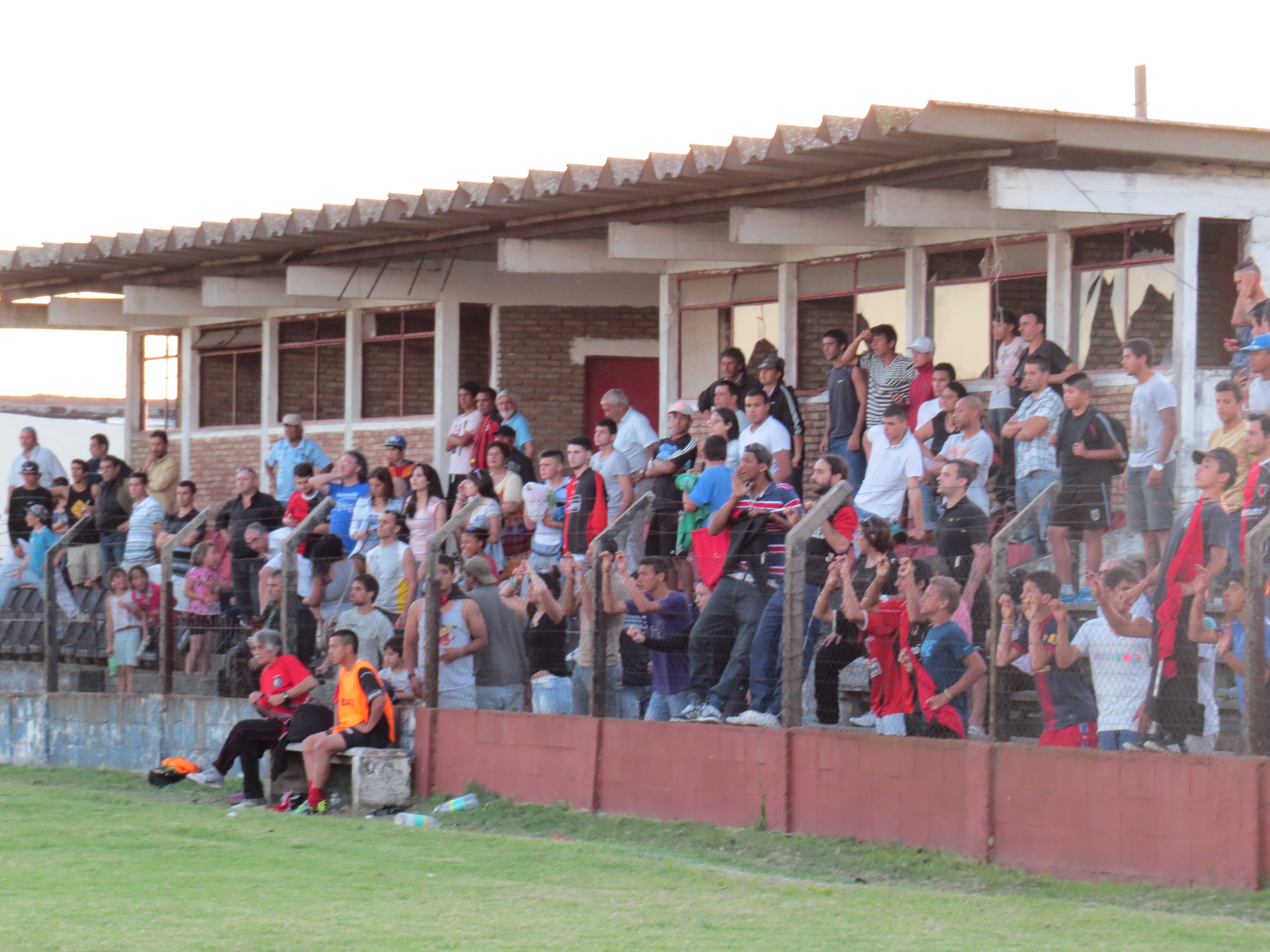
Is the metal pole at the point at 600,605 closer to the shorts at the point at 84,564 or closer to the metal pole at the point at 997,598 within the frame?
the metal pole at the point at 997,598

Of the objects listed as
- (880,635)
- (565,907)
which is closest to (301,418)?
(880,635)

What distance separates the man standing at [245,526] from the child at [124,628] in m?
1.05

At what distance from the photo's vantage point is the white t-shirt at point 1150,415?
11.9m

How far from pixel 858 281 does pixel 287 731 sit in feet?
21.2

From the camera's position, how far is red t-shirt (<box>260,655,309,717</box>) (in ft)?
45.5

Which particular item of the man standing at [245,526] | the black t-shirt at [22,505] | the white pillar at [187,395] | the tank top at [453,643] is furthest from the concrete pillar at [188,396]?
the tank top at [453,643]

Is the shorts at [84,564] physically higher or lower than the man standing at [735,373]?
lower

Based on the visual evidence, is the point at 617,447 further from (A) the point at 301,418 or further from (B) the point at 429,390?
(A) the point at 301,418

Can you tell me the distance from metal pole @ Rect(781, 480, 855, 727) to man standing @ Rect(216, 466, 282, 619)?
19.7 feet

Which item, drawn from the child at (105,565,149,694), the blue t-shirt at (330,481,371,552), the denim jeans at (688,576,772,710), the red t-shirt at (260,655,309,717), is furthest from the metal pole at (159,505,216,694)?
the denim jeans at (688,576,772,710)

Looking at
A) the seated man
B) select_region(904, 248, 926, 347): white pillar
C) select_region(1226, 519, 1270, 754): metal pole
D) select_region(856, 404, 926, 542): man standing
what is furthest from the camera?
select_region(904, 248, 926, 347): white pillar

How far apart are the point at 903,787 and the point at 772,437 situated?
418 cm

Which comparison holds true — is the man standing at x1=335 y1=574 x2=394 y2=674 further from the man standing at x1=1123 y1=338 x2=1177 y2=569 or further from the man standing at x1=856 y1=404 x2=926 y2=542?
the man standing at x1=1123 y1=338 x2=1177 y2=569

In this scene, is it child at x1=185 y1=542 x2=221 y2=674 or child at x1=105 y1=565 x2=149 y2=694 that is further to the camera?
child at x1=105 y1=565 x2=149 y2=694
